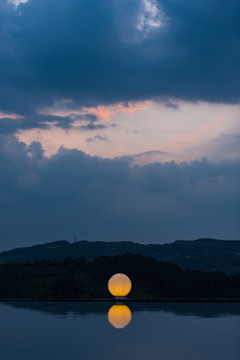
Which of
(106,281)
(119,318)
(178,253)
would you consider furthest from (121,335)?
(178,253)

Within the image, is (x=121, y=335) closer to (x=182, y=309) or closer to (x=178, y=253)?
(x=182, y=309)

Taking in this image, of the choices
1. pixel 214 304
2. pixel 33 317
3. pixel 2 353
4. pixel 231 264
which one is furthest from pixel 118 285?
pixel 231 264

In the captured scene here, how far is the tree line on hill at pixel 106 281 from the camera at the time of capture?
5078cm

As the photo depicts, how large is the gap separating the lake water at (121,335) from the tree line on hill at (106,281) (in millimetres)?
17732

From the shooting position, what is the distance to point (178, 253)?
174 metres

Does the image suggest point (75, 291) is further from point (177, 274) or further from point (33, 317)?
point (33, 317)

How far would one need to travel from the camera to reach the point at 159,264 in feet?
195

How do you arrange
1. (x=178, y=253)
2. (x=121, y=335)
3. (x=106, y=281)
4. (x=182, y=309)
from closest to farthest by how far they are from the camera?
(x=121, y=335) < (x=182, y=309) < (x=106, y=281) < (x=178, y=253)

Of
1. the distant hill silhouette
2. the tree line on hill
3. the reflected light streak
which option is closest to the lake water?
the reflected light streak

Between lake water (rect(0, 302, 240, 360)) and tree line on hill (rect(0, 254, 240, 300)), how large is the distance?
17.7 m

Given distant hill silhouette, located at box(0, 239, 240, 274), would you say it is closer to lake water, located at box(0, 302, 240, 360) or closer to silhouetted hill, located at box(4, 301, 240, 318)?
silhouetted hill, located at box(4, 301, 240, 318)

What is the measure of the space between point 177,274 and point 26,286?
16.6m

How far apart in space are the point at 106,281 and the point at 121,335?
3288 centimetres

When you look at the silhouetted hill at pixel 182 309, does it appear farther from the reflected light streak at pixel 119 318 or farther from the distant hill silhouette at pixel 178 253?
the distant hill silhouette at pixel 178 253
